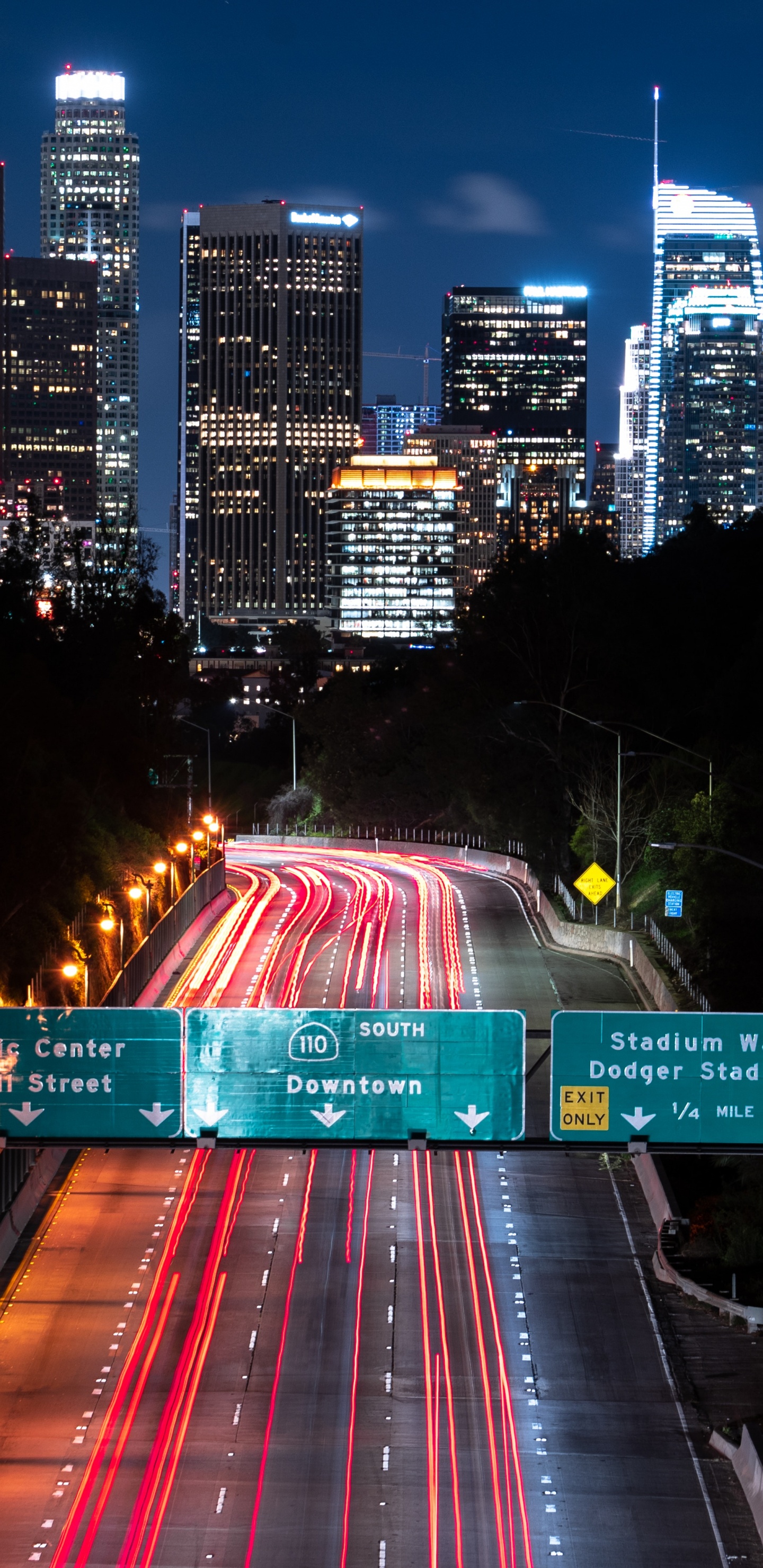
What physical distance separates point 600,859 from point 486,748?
27.6 metres

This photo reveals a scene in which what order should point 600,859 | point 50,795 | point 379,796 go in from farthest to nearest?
point 379,796
point 600,859
point 50,795

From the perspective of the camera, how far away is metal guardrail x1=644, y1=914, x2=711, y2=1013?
52.5 m

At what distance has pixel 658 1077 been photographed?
2523 cm

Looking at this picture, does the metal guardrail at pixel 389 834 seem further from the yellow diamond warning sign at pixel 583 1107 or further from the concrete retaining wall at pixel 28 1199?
the yellow diamond warning sign at pixel 583 1107

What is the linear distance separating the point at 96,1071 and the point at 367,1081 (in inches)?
144

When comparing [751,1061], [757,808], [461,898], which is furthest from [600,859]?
[751,1061]

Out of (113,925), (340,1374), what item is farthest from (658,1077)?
(113,925)

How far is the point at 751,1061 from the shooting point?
25.1 m

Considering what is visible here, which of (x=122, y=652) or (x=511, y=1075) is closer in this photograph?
(x=511, y=1075)

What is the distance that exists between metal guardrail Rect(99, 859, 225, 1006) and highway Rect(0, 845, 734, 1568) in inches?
265

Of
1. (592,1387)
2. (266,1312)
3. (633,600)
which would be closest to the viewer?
(592,1387)

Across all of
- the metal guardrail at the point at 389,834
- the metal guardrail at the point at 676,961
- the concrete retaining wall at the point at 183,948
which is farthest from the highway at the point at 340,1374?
the metal guardrail at the point at 389,834

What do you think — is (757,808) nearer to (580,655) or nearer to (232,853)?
(580,655)

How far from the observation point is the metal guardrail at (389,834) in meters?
112
